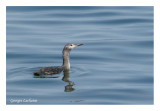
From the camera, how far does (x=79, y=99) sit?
11289 mm

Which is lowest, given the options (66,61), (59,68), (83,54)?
(59,68)

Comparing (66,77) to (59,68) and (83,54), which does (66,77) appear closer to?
(59,68)

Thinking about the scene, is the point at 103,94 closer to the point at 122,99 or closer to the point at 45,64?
the point at 122,99

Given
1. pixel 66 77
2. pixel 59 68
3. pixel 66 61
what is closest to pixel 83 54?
pixel 66 61

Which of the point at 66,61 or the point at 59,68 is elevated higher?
the point at 66,61

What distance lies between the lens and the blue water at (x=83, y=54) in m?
11.7

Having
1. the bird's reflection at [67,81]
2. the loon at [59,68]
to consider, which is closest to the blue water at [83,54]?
the bird's reflection at [67,81]

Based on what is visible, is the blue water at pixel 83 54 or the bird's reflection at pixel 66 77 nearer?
the blue water at pixel 83 54

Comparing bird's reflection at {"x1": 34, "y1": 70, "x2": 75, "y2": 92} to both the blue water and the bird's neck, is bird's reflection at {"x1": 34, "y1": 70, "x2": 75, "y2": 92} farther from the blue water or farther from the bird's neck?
the bird's neck

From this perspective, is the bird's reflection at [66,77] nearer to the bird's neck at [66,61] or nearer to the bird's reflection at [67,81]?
the bird's reflection at [67,81]

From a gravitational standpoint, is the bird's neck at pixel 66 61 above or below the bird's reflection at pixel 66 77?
above

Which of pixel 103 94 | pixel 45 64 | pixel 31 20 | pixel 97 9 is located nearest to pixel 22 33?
pixel 31 20

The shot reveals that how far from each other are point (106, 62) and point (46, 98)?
4182 millimetres

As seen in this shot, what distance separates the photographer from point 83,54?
16094 mm
